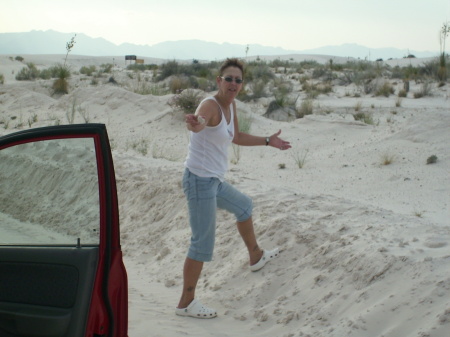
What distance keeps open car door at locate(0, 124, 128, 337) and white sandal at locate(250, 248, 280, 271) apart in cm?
270

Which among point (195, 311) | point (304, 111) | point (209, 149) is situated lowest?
point (195, 311)

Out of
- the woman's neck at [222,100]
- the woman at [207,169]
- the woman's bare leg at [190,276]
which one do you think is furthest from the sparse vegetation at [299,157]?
the woman's neck at [222,100]

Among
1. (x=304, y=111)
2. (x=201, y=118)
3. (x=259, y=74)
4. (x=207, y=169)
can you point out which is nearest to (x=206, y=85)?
(x=259, y=74)

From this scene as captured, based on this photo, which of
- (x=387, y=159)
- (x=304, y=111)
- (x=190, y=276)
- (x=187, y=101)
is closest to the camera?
(x=190, y=276)

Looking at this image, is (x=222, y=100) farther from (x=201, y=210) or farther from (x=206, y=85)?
(x=206, y=85)

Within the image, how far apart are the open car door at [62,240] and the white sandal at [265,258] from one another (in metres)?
2.70

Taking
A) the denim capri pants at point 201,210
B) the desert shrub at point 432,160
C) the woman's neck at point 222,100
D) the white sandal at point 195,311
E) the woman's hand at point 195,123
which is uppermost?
the woman's neck at point 222,100

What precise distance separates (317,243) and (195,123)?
1951 mm

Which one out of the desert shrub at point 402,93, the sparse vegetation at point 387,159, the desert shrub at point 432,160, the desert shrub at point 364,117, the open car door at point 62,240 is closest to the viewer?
the open car door at point 62,240

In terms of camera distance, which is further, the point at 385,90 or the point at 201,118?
the point at 385,90

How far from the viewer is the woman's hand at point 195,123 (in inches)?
169

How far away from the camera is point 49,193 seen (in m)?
3.29

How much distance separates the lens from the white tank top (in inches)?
184

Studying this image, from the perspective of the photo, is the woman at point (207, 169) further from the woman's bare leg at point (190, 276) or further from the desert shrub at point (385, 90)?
the desert shrub at point (385, 90)
